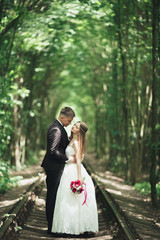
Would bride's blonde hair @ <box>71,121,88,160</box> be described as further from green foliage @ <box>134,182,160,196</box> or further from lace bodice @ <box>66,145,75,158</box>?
green foliage @ <box>134,182,160,196</box>

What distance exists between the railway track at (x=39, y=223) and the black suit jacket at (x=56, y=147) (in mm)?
1123

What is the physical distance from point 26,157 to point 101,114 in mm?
7362

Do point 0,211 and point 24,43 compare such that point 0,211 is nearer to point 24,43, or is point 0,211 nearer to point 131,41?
point 24,43

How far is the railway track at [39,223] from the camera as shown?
5363 mm

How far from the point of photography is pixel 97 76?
22734 millimetres

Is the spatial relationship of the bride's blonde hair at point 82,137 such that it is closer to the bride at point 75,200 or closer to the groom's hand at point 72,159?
the bride at point 75,200

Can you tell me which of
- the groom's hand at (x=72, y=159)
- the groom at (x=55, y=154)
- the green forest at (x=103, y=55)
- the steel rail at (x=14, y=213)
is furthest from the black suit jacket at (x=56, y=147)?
the green forest at (x=103, y=55)

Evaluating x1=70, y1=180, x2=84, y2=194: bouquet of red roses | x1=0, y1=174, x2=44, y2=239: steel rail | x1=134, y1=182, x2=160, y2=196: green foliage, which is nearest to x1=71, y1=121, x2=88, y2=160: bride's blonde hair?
x1=70, y1=180, x2=84, y2=194: bouquet of red roses

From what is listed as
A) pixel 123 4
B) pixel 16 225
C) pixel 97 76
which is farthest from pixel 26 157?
pixel 16 225

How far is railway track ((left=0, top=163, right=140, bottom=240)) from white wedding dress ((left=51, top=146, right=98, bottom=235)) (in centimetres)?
20

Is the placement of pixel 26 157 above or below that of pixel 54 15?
below

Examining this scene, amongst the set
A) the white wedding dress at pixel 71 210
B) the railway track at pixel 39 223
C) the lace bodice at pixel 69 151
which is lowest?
the railway track at pixel 39 223

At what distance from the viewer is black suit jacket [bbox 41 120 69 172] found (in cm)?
551

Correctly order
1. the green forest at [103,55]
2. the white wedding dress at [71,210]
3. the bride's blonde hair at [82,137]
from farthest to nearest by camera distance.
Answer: the green forest at [103,55] < the bride's blonde hair at [82,137] < the white wedding dress at [71,210]
